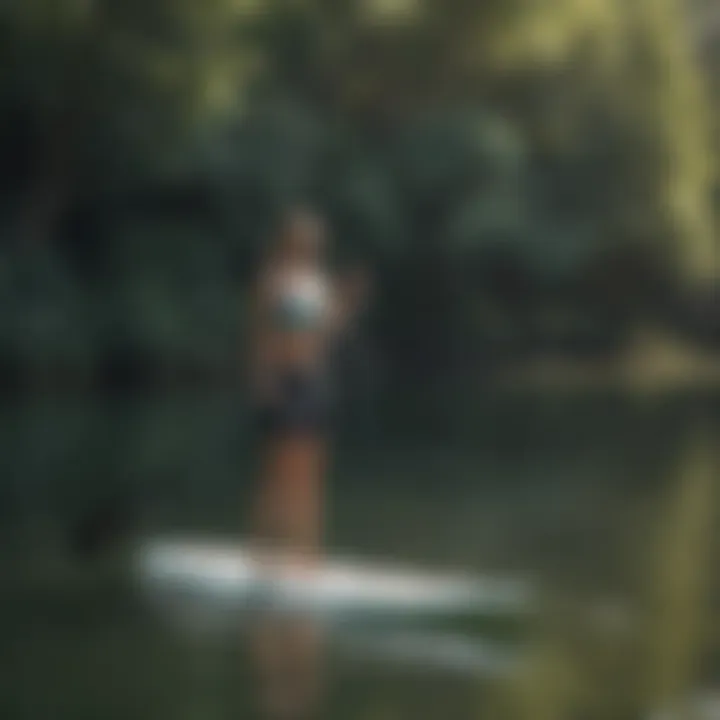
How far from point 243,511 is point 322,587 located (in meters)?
2.15

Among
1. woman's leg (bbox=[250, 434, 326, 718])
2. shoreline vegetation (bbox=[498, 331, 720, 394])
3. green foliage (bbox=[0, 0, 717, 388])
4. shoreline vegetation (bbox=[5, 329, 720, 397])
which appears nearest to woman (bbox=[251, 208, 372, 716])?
woman's leg (bbox=[250, 434, 326, 718])

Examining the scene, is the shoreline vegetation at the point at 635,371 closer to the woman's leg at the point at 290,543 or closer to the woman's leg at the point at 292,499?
the woman's leg at the point at 290,543

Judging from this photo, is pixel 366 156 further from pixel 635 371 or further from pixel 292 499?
pixel 292 499

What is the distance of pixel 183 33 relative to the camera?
15555 millimetres

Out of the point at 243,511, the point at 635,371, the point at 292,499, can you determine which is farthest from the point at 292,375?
the point at 635,371

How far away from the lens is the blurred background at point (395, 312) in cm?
646

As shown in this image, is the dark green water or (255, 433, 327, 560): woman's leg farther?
(255, 433, 327, 560): woman's leg

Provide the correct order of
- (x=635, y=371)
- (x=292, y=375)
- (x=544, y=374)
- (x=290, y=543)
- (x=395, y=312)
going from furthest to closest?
(x=635, y=371)
(x=544, y=374)
(x=395, y=312)
(x=290, y=543)
(x=292, y=375)

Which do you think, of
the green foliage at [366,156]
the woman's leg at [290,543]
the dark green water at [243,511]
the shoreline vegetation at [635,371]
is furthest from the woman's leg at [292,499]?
the shoreline vegetation at [635,371]

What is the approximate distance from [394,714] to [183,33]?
10.9 m

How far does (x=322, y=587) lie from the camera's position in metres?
6.84

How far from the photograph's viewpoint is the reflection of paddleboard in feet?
22.0

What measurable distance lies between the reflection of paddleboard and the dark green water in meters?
0.20

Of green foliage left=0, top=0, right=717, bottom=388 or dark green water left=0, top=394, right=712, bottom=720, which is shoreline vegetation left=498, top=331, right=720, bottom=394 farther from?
dark green water left=0, top=394, right=712, bottom=720
